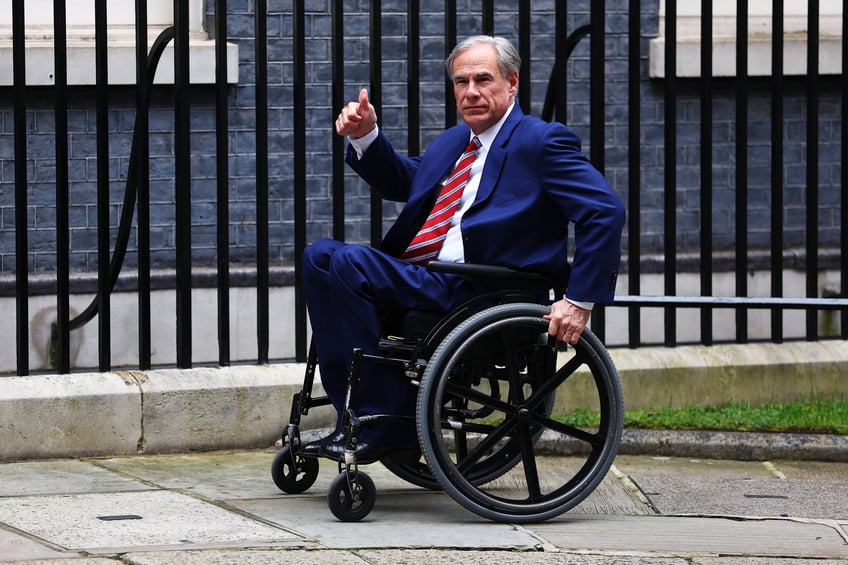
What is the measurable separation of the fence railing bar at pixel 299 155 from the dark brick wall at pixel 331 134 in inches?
58.7

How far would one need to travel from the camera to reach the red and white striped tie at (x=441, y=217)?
450 centimetres

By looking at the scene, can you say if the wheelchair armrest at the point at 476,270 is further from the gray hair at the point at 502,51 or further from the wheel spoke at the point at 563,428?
the gray hair at the point at 502,51

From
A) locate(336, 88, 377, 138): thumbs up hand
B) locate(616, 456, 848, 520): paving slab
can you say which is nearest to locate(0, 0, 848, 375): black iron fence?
locate(616, 456, 848, 520): paving slab

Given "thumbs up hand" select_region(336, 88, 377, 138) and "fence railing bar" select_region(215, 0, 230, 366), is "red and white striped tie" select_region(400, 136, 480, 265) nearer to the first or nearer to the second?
"thumbs up hand" select_region(336, 88, 377, 138)

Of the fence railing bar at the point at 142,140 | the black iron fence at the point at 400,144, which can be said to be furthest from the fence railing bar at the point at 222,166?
the fence railing bar at the point at 142,140

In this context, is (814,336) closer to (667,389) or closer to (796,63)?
(667,389)

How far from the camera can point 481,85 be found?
4.47m

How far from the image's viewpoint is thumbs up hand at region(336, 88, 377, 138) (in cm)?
456

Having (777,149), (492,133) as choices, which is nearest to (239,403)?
(492,133)

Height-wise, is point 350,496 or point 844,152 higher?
point 844,152

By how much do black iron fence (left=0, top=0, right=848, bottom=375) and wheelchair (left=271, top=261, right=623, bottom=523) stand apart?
1.18 meters

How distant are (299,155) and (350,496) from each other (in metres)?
1.73

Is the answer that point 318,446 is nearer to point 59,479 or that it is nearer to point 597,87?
point 59,479

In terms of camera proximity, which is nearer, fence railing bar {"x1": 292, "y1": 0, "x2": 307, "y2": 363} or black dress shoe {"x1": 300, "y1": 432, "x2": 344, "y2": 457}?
black dress shoe {"x1": 300, "y1": 432, "x2": 344, "y2": 457}
